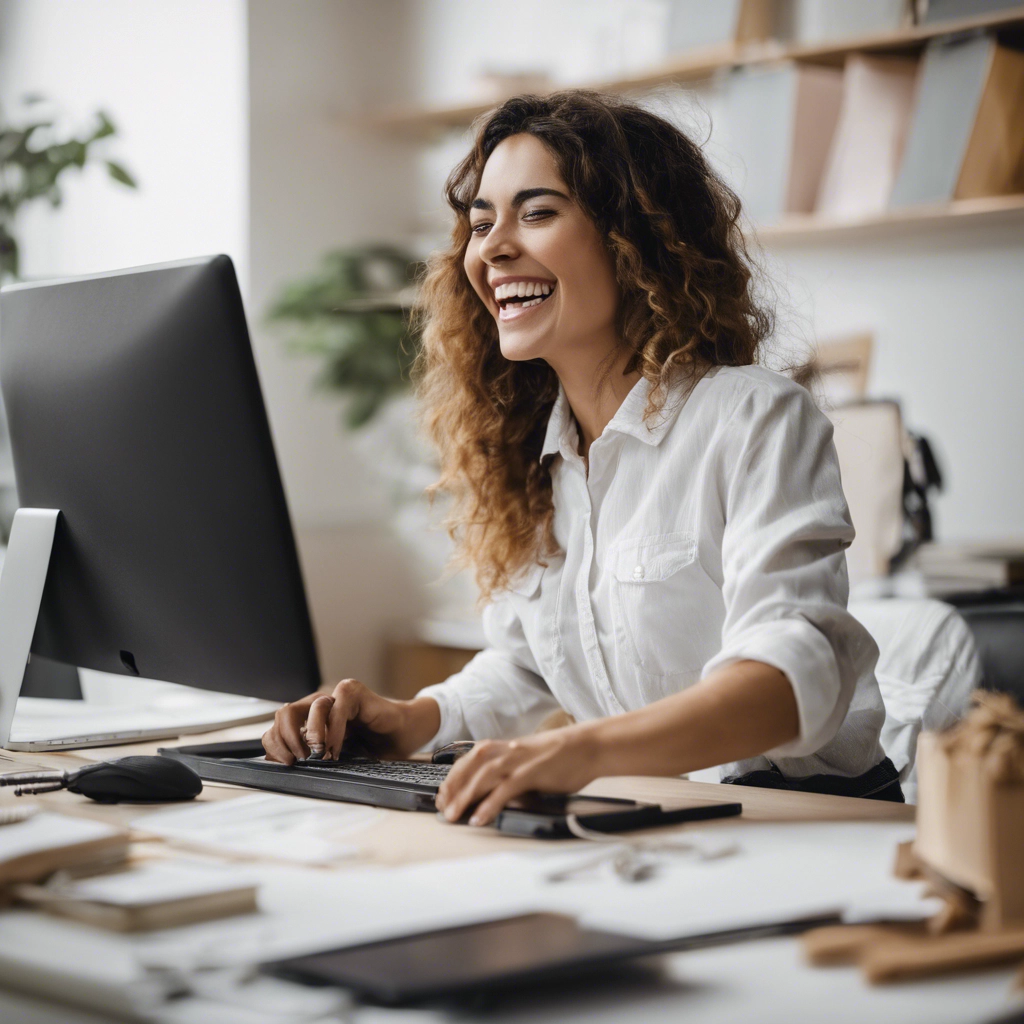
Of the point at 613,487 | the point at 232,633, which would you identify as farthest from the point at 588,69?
the point at 232,633

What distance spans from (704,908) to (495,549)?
80cm

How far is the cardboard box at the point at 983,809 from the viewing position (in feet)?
2.28

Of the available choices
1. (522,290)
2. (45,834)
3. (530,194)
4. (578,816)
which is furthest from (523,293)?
(45,834)

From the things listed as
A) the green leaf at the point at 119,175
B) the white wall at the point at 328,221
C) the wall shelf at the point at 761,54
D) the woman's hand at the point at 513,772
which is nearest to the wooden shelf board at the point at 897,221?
the wall shelf at the point at 761,54

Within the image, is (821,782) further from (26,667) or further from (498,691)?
(26,667)

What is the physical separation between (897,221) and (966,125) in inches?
9.2

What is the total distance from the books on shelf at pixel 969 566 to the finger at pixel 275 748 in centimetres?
148

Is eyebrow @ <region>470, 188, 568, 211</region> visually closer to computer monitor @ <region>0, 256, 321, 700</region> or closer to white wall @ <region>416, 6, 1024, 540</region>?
computer monitor @ <region>0, 256, 321, 700</region>

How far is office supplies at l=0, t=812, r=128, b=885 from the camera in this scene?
78cm

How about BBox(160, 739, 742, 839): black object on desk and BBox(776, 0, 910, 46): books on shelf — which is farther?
BBox(776, 0, 910, 46): books on shelf

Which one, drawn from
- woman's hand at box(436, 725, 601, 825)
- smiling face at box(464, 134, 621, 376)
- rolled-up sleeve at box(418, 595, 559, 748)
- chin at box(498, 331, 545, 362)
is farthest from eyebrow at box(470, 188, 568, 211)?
woman's hand at box(436, 725, 601, 825)

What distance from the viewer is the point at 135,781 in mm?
1051

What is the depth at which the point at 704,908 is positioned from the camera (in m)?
0.75

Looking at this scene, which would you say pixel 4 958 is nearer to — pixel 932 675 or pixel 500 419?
pixel 500 419
